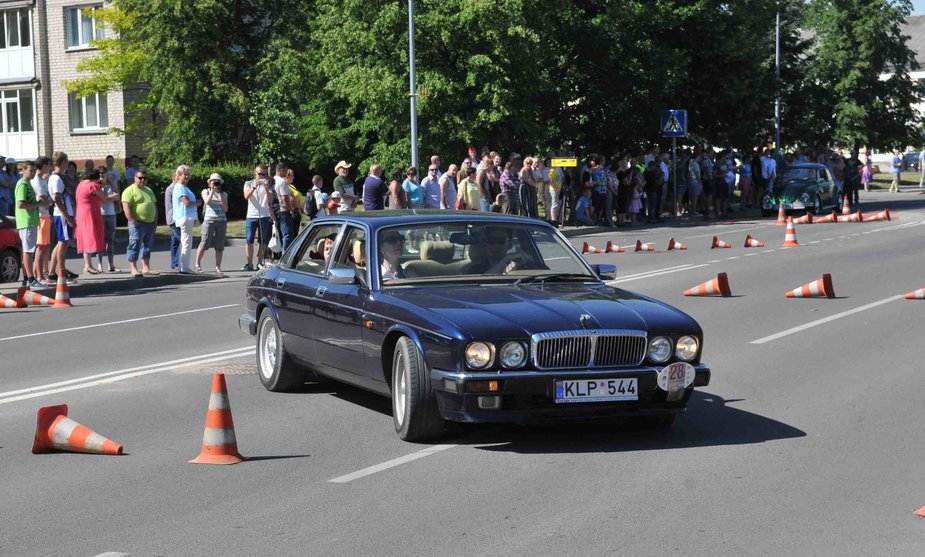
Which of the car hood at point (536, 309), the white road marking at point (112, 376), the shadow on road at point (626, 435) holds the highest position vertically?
the car hood at point (536, 309)

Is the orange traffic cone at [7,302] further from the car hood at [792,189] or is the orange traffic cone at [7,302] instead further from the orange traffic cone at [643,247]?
the car hood at [792,189]

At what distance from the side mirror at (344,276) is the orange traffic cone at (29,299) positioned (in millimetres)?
10048

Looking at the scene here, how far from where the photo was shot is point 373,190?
85.7 ft

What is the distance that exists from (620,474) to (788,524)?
1308mm

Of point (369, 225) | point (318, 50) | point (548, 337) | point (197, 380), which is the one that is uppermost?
point (318, 50)

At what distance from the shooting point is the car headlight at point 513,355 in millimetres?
8078

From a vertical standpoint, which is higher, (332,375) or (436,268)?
(436,268)

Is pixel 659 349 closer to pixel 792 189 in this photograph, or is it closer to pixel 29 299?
pixel 29 299

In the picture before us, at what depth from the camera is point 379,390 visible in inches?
356

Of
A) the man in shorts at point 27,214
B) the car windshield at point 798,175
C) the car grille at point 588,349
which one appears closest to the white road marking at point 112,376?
the car grille at point 588,349

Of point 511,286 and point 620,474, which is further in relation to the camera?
point 511,286

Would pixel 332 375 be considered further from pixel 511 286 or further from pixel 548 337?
pixel 548 337

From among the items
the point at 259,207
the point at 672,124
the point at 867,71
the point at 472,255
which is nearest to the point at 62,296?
the point at 259,207

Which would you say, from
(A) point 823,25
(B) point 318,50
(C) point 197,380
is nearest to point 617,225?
(B) point 318,50
